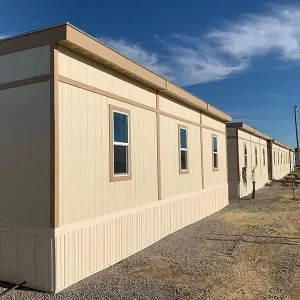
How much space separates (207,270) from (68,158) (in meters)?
2.91

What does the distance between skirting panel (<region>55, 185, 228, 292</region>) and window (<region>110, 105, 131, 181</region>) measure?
0.78m

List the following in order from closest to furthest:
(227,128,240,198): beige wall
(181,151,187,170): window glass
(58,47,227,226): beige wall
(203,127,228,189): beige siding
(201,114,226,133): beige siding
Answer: (58,47,227,226): beige wall → (181,151,187,170): window glass → (203,127,228,189): beige siding → (201,114,226,133): beige siding → (227,128,240,198): beige wall

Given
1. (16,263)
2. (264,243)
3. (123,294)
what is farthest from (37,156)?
(264,243)

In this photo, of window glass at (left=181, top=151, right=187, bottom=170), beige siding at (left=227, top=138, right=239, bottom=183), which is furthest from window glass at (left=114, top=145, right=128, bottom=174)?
beige siding at (left=227, top=138, right=239, bottom=183)

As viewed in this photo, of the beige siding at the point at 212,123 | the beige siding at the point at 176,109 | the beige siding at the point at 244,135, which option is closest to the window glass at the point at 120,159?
the beige siding at the point at 176,109

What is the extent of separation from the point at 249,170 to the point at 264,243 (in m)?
12.8

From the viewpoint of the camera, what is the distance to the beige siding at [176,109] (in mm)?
8848

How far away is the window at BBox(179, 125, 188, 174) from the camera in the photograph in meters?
9.81

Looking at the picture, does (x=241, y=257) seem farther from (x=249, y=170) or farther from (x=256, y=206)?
(x=249, y=170)

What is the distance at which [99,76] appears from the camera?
6.17 m

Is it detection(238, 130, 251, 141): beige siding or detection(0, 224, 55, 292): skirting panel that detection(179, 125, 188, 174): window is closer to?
detection(0, 224, 55, 292): skirting panel

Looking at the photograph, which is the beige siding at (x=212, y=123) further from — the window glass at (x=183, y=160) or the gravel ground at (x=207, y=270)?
the gravel ground at (x=207, y=270)

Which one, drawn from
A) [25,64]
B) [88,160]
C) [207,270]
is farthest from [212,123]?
[25,64]

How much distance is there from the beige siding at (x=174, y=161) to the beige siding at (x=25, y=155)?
392 cm
